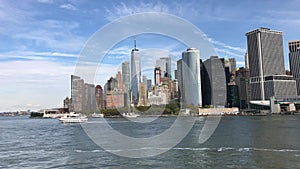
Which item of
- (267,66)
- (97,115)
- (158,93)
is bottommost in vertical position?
(97,115)

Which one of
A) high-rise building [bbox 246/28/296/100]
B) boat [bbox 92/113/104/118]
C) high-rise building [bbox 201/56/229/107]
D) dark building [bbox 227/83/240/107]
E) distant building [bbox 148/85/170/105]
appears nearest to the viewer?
high-rise building [bbox 201/56/229/107]

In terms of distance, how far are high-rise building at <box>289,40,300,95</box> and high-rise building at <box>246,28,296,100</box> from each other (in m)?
15.6

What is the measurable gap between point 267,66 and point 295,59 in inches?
1073

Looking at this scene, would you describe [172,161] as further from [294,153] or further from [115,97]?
[115,97]

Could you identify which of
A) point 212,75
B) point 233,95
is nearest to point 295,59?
point 233,95

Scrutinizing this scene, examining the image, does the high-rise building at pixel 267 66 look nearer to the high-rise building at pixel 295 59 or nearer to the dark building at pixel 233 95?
the dark building at pixel 233 95

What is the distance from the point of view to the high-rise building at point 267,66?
152625mm

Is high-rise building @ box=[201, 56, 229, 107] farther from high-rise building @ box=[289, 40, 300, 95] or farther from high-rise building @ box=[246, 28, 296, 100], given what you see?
high-rise building @ box=[289, 40, 300, 95]

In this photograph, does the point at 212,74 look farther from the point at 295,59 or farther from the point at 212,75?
the point at 295,59

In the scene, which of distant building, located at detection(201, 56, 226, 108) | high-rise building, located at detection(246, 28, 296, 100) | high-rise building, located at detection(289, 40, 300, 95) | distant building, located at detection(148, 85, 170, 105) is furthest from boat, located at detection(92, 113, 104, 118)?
high-rise building, located at detection(289, 40, 300, 95)

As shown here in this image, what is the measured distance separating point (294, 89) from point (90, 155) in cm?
15318

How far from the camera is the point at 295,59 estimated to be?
173 metres

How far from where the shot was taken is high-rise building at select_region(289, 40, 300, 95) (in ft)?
562

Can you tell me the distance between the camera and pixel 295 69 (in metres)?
172
